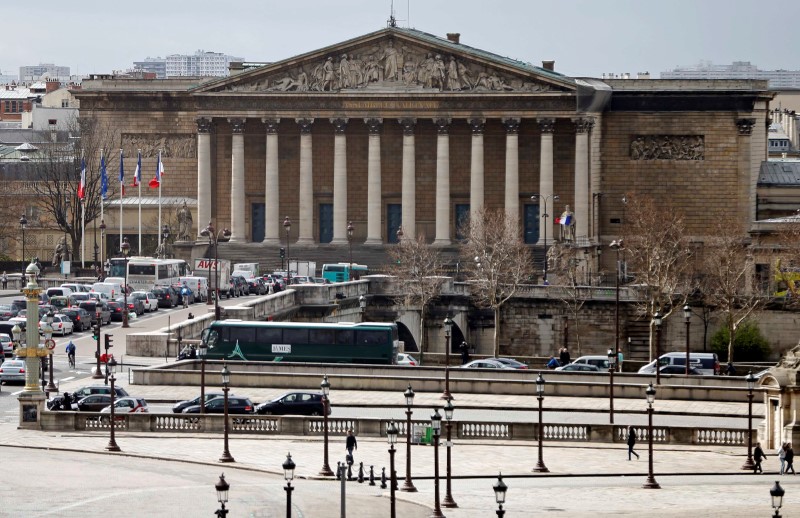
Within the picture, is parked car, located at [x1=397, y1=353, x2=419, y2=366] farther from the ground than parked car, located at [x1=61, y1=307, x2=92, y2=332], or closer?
closer

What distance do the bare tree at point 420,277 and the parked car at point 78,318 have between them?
17.1 meters

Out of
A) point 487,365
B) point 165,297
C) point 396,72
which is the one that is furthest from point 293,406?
point 396,72

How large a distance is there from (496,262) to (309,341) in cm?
2824

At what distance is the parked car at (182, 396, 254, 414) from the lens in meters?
79.9

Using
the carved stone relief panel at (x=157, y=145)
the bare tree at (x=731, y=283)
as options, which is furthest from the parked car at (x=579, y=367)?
the carved stone relief panel at (x=157, y=145)

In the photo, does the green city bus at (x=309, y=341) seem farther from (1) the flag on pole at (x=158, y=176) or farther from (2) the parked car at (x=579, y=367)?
(1) the flag on pole at (x=158, y=176)

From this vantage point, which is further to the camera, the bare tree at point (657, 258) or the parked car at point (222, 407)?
the bare tree at point (657, 258)

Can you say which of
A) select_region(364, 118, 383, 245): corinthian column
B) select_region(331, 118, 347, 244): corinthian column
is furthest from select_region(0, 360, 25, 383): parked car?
select_region(364, 118, 383, 245): corinthian column

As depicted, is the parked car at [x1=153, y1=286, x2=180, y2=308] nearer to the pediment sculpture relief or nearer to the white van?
the pediment sculpture relief

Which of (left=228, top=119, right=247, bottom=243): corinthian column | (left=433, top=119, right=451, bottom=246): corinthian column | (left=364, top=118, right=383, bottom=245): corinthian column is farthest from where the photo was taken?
(left=228, top=119, right=247, bottom=243): corinthian column

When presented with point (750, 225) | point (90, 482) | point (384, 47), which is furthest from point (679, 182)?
point (90, 482)

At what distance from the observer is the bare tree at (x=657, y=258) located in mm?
120688

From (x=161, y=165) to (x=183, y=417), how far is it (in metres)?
73.5

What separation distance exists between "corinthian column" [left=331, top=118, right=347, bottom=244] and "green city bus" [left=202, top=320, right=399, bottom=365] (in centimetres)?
5451
